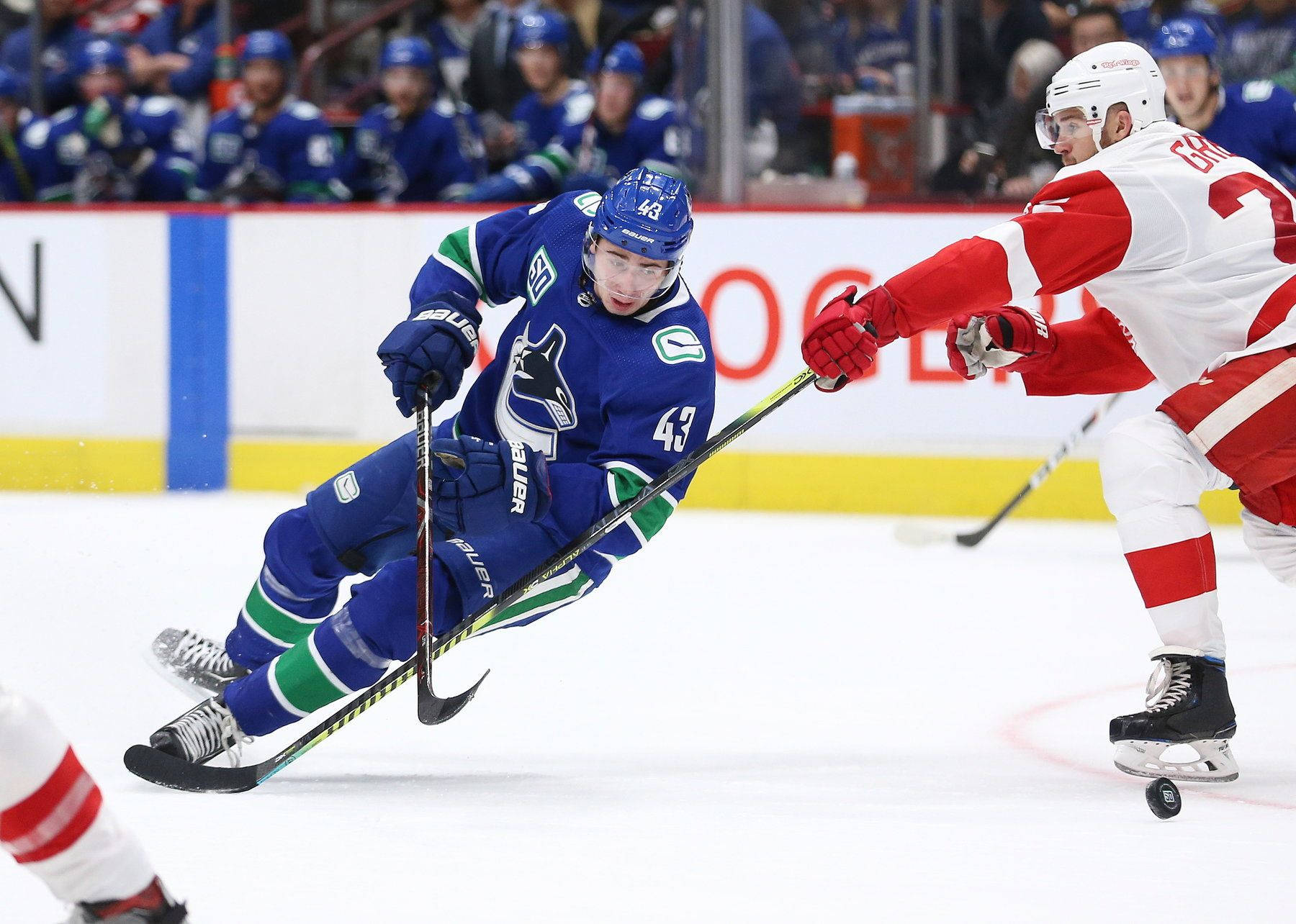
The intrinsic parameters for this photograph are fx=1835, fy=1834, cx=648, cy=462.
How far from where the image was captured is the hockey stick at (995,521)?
4867 mm

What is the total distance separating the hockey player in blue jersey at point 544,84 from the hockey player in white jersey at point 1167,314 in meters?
3.91

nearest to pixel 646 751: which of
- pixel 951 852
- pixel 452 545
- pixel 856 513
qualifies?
pixel 452 545

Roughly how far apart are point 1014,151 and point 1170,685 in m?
3.26

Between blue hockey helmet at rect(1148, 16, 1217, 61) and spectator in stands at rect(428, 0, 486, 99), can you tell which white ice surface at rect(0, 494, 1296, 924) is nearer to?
blue hockey helmet at rect(1148, 16, 1217, 61)

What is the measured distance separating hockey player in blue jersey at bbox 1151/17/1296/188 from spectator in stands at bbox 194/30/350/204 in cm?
309

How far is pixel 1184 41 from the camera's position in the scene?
543cm

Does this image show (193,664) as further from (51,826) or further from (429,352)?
(51,826)

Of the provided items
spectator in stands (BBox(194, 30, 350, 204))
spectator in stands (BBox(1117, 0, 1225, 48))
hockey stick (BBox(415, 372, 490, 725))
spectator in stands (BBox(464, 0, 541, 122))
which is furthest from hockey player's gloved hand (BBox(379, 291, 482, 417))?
spectator in stands (BBox(464, 0, 541, 122))

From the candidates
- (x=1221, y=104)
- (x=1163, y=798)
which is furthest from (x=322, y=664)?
(x=1221, y=104)

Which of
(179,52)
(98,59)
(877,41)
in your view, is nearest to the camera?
(877,41)

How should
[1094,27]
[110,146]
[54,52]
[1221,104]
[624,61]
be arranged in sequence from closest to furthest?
[1221,104], [1094,27], [624,61], [110,146], [54,52]

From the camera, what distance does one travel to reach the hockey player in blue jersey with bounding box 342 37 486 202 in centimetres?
679

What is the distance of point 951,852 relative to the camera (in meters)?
2.44

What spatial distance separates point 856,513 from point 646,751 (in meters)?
2.84
